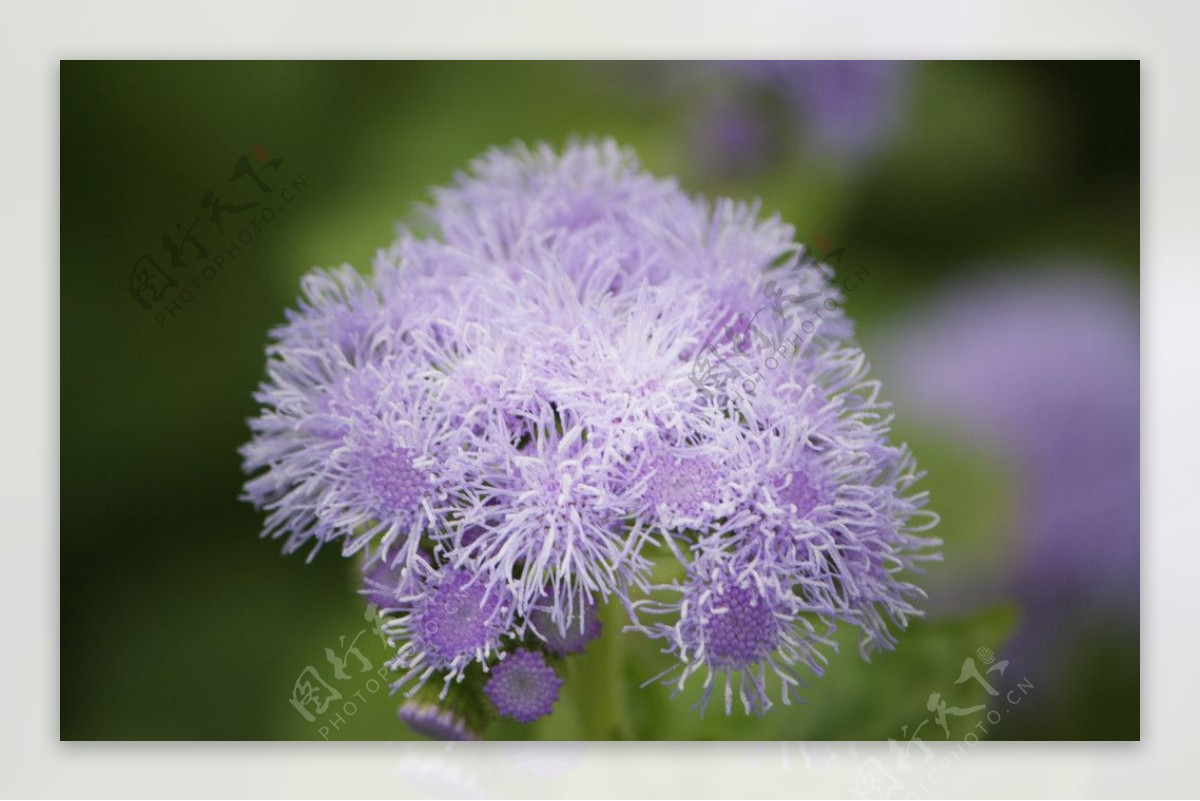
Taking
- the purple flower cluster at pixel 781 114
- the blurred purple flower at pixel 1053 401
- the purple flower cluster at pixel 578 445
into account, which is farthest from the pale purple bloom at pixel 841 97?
the blurred purple flower at pixel 1053 401

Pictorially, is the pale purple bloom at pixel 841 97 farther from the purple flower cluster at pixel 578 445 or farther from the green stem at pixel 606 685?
the green stem at pixel 606 685

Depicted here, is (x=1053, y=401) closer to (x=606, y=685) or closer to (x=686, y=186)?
(x=686, y=186)

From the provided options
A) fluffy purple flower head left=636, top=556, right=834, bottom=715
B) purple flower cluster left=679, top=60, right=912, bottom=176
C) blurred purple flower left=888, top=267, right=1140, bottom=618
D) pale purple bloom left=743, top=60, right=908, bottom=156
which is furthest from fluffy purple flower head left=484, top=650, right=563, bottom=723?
pale purple bloom left=743, top=60, right=908, bottom=156

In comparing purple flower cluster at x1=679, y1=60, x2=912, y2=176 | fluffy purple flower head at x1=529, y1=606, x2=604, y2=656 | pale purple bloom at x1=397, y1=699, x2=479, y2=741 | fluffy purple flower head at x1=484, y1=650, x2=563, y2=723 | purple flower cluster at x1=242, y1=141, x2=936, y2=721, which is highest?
purple flower cluster at x1=679, y1=60, x2=912, y2=176

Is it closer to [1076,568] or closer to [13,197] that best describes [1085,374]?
[1076,568]

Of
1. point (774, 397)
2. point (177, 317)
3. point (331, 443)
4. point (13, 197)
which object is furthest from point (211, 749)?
point (774, 397)

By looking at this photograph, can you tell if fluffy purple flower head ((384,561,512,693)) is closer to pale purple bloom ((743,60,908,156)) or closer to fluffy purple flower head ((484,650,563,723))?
fluffy purple flower head ((484,650,563,723))

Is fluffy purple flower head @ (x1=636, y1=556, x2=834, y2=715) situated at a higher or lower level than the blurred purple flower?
→ lower
